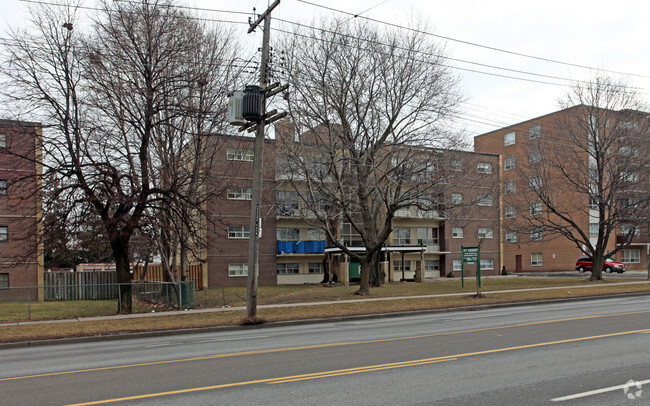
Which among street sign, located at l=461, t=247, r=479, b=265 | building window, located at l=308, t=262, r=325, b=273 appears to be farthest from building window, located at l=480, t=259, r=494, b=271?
street sign, located at l=461, t=247, r=479, b=265

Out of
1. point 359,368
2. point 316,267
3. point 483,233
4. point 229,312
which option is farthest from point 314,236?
point 359,368

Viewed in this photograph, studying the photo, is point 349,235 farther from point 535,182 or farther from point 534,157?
point 534,157

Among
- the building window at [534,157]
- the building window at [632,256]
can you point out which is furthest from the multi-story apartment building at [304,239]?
the building window at [632,256]

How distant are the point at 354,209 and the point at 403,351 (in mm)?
20496

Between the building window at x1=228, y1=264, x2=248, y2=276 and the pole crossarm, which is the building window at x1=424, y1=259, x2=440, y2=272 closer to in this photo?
the building window at x1=228, y1=264, x2=248, y2=276

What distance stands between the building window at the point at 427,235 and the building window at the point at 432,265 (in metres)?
1.82

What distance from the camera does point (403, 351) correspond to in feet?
34.3

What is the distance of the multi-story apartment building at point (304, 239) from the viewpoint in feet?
138

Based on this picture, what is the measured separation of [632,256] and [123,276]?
58.3 m

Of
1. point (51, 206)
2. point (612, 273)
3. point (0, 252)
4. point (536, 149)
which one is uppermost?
point (536, 149)

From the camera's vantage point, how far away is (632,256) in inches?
2447

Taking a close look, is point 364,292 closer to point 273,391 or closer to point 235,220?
point 235,220

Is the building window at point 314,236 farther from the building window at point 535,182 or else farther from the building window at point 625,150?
the building window at point 625,150

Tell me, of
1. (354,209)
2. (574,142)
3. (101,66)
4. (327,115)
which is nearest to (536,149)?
(574,142)
